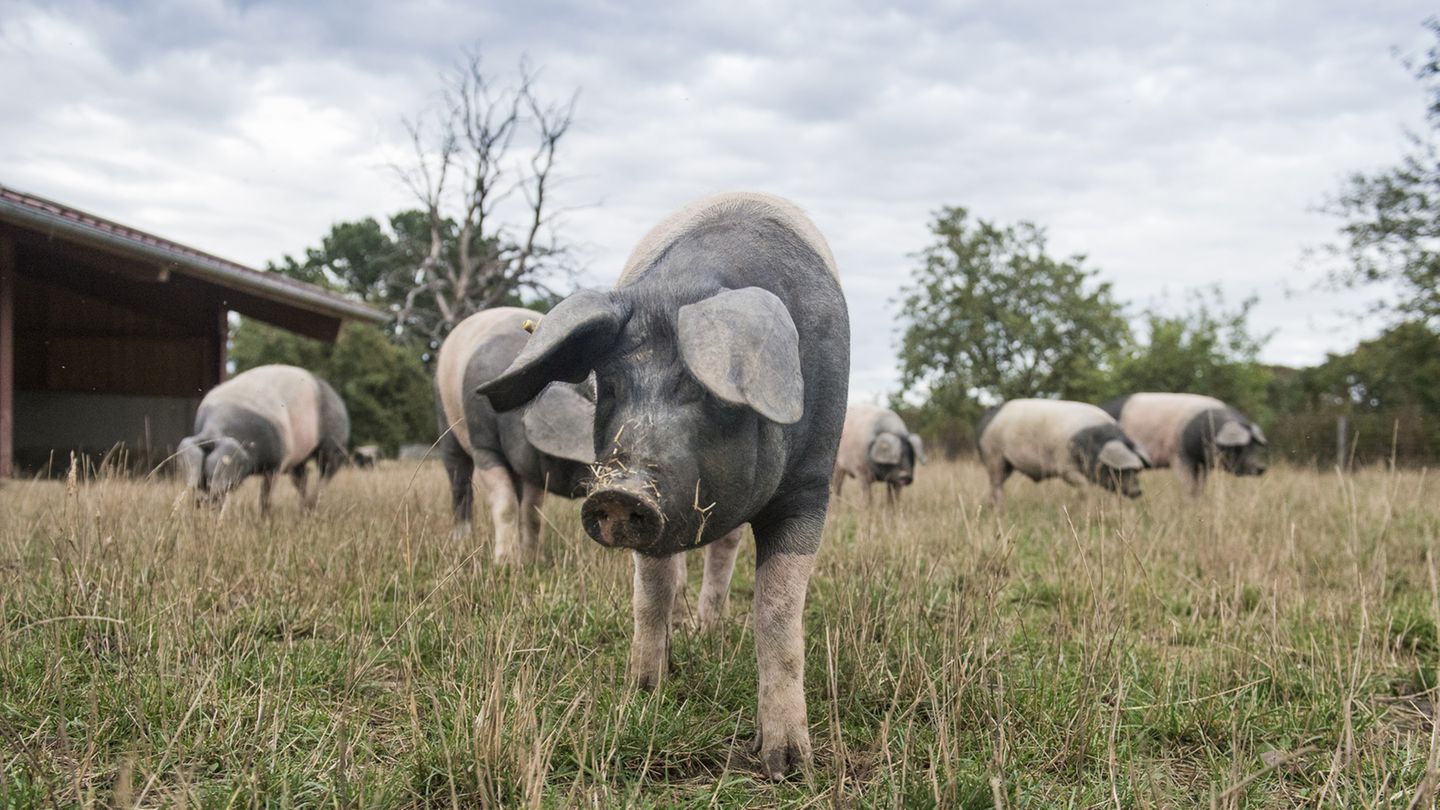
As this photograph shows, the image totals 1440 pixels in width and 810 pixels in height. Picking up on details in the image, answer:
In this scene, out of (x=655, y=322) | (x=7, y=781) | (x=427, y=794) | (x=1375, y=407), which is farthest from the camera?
(x=1375, y=407)

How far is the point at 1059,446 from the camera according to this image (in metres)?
10.2

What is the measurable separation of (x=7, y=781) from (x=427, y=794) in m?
0.84

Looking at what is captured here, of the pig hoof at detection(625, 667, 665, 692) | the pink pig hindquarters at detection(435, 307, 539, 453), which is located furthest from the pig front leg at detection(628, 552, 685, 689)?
the pink pig hindquarters at detection(435, 307, 539, 453)

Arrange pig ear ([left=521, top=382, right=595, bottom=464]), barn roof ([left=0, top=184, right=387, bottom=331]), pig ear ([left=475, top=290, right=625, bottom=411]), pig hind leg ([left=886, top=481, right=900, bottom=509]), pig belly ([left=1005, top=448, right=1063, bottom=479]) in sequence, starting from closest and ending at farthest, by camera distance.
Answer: pig ear ([left=475, top=290, right=625, bottom=411])
pig ear ([left=521, top=382, right=595, bottom=464])
barn roof ([left=0, top=184, right=387, bottom=331])
pig hind leg ([left=886, top=481, right=900, bottom=509])
pig belly ([left=1005, top=448, right=1063, bottom=479])

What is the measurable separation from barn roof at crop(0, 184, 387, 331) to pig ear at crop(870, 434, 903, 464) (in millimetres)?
7008

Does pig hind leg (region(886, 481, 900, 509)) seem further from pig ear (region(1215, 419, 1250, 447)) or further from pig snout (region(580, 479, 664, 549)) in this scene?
pig snout (region(580, 479, 664, 549))

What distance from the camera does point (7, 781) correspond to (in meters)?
2.02

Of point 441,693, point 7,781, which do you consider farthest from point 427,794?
point 7,781

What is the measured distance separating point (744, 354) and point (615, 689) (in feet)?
4.04

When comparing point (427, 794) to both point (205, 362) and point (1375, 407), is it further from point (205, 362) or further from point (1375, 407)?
point (1375, 407)

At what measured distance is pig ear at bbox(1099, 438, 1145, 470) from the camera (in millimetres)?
9398

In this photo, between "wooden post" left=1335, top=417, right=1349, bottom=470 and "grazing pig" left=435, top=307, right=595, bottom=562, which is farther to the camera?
"wooden post" left=1335, top=417, right=1349, bottom=470

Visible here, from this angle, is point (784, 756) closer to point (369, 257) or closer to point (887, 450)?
point (887, 450)

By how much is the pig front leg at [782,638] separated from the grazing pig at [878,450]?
649 cm
